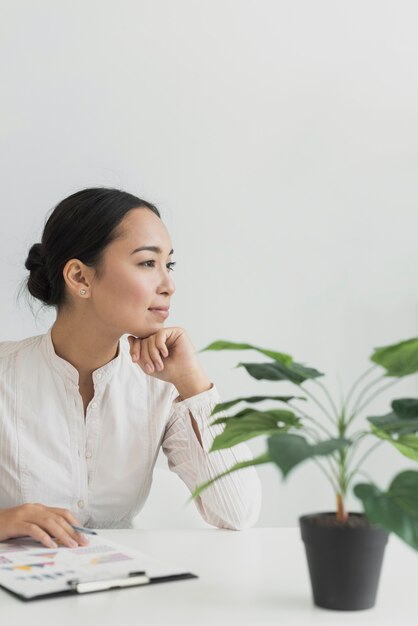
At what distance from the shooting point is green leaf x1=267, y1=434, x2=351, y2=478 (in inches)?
34.4

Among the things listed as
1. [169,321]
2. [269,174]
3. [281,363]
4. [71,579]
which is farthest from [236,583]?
[269,174]

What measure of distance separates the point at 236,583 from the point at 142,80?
1.74m

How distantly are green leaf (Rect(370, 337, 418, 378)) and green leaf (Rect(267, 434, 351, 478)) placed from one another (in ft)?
0.40

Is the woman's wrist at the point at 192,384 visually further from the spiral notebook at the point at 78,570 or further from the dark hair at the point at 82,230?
the spiral notebook at the point at 78,570

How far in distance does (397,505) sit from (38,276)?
4.55 feet

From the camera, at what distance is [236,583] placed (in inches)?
47.8

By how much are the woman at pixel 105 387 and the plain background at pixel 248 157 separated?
1.68 ft

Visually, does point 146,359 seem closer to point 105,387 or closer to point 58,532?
point 105,387

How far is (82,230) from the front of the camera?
1991 millimetres

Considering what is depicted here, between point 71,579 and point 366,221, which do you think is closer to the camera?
point 71,579

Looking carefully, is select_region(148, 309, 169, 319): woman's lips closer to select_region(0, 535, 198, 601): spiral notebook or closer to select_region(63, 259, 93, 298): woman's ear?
select_region(63, 259, 93, 298): woman's ear

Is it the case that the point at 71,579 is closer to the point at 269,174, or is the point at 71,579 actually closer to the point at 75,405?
the point at 75,405

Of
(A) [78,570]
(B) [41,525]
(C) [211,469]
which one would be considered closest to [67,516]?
(B) [41,525]

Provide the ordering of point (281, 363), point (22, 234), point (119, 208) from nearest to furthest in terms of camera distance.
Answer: point (281, 363) → point (119, 208) → point (22, 234)
